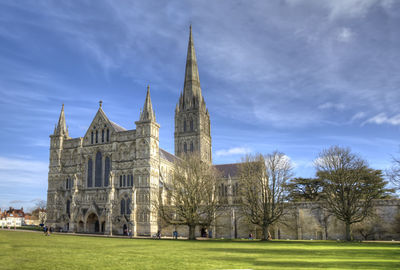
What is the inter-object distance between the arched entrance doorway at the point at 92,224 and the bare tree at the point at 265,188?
89.3 ft

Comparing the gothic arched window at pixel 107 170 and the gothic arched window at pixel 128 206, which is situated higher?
the gothic arched window at pixel 107 170

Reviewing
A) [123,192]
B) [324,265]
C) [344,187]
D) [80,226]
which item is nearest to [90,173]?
[123,192]

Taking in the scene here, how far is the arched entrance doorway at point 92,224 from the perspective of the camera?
181 feet

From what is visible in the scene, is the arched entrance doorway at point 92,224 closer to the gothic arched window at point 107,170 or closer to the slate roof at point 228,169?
the gothic arched window at point 107,170

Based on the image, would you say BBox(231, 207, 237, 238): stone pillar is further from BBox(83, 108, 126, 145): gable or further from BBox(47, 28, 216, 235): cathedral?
BBox(83, 108, 126, 145): gable

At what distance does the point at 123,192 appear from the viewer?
5416 centimetres

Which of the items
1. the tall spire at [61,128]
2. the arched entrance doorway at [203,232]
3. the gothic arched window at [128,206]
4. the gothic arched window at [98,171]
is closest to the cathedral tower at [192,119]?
the gothic arched window at [98,171]

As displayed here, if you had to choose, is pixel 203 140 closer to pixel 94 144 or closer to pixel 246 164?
pixel 94 144

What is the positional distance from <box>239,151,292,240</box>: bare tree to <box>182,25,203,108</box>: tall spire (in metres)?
46.7

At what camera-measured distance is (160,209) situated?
140 ft

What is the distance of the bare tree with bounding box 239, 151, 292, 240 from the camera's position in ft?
133

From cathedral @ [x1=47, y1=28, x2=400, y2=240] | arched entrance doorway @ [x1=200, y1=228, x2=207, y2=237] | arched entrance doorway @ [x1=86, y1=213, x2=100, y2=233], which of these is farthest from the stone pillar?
arched entrance doorway @ [x1=86, y1=213, x2=100, y2=233]

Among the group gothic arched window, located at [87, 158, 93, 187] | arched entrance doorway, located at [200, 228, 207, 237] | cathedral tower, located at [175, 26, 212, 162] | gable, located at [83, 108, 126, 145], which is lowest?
arched entrance doorway, located at [200, 228, 207, 237]

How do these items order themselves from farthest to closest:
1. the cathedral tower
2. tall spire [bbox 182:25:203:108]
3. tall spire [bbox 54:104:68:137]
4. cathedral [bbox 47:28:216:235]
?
tall spire [bbox 182:25:203:108], the cathedral tower, tall spire [bbox 54:104:68:137], cathedral [bbox 47:28:216:235]
